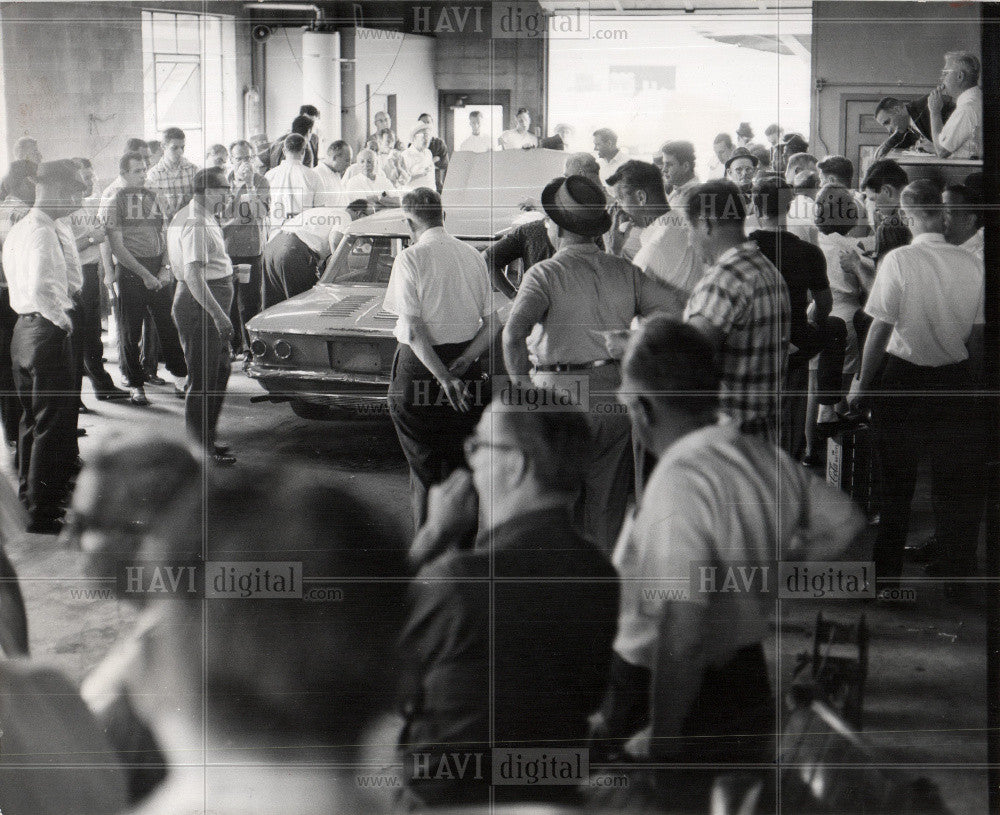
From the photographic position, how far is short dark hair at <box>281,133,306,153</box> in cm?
400

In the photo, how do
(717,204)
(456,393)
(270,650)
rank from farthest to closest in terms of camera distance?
(270,650) → (456,393) → (717,204)

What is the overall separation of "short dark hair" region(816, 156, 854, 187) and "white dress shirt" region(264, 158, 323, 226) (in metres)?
1.55

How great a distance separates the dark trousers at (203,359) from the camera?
13.6 feet

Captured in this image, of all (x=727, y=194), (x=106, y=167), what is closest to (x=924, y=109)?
(x=727, y=194)

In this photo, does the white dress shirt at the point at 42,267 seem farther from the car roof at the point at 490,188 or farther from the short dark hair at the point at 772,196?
the short dark hair at the point at 772,196

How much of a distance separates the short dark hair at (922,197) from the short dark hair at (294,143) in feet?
6.09

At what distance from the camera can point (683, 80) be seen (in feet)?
13.1

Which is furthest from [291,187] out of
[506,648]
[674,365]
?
[506,648]

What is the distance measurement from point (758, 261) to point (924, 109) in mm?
699

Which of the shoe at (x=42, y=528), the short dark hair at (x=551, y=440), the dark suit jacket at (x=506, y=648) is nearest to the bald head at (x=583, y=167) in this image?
the short dark hair at (x=551, y=440)

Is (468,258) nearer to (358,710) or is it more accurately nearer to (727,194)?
(727,194)

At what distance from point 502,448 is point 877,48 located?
1.68 metres

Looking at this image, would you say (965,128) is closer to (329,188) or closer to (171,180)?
(329,188)

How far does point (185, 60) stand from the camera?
160 inches
